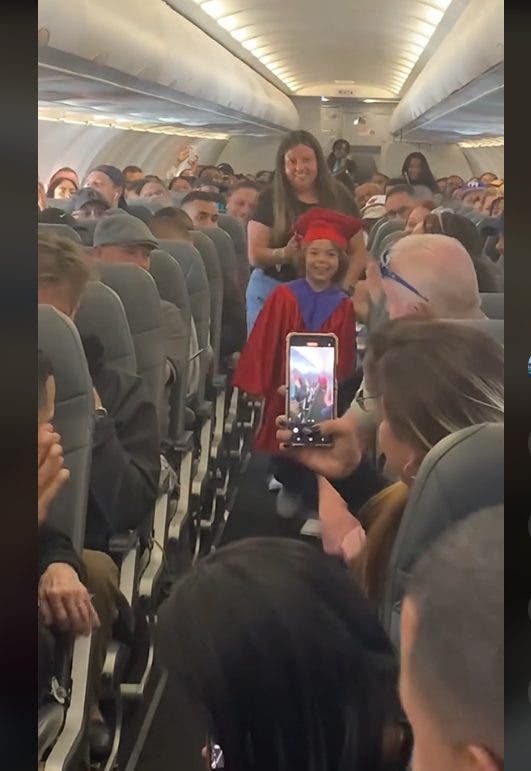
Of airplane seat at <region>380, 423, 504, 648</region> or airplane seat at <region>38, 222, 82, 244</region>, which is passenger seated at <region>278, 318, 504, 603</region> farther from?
airplane seat at <region>38, 222, 82, 244</region>

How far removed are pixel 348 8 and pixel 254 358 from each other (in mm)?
614

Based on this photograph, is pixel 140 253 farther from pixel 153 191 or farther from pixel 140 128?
pixel 140 128

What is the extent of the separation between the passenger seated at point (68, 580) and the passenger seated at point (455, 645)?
→ 20.4 inches

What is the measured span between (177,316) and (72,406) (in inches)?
9.4

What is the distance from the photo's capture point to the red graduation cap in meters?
1.83

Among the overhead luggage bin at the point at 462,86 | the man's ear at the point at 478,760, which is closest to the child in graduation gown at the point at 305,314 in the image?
the overhead luggage bin at the point at 462,86

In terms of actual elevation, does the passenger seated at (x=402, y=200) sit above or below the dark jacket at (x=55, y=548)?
above

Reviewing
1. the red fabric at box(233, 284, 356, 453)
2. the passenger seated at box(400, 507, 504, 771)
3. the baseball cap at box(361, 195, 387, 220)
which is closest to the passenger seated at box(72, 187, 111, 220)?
the red fabric at box(233, 284, 356, 453)

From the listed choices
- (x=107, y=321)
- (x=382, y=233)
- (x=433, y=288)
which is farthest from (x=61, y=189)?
(x=433, y=288)

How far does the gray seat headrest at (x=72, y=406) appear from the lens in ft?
6.08

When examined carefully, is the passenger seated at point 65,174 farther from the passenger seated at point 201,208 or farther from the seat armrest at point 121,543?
the seat armrest at point 121,543

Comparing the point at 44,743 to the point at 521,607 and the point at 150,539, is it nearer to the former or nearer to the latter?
the point at 150,539

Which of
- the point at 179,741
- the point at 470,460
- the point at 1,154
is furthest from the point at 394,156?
the point at 179,741

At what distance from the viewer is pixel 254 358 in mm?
1867
